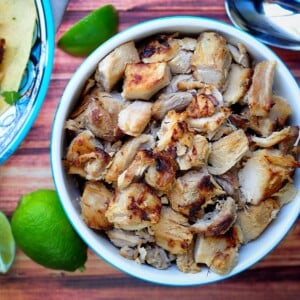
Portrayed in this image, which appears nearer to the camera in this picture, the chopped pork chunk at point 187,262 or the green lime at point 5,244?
the chopped pork chunk at point 187,262

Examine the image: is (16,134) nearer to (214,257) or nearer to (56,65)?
(56,65)

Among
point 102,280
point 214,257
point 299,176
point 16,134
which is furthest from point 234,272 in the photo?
point 16,134

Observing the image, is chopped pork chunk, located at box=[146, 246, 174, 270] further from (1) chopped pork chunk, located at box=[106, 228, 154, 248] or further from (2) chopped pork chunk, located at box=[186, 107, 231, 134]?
(2) chopped pork chunk, located at box=[186, 107, 231, 134]

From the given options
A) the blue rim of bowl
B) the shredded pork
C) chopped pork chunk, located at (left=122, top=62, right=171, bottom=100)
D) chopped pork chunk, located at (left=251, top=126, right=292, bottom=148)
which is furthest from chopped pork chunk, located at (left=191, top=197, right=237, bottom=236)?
the blue rim of bowl

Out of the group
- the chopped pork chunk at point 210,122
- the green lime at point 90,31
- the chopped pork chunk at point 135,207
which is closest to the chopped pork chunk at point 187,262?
the chopped pork chunk at point 135,207

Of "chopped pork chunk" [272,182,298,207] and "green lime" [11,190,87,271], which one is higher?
"chopped pork chunk" [272,182,298,207]

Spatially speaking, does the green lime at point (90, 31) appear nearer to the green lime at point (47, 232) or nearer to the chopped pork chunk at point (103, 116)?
the chopped pork chunk at point (103, 116)
